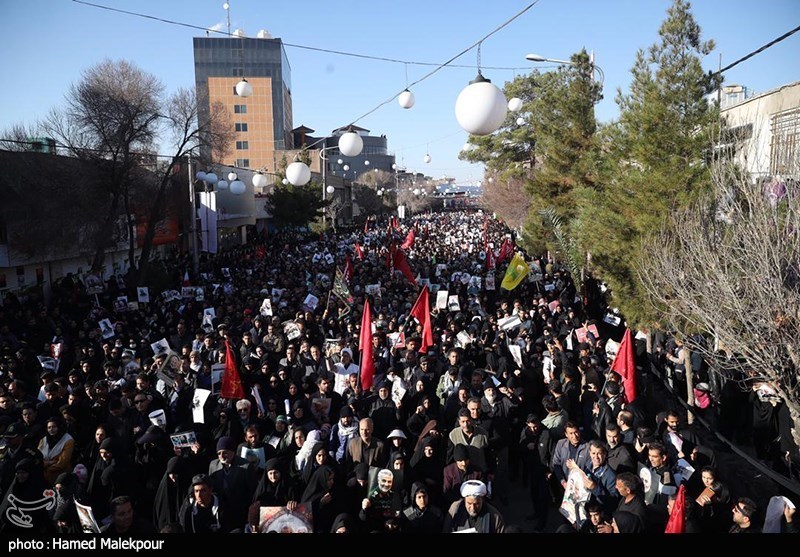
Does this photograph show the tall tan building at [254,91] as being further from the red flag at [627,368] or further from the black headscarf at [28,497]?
the black headscarf at [28,497]

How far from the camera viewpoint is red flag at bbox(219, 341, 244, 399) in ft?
28.7

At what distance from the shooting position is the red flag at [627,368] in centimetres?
895

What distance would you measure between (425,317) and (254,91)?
79.6 meters

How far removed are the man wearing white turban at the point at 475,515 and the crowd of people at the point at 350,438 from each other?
0.04 feet

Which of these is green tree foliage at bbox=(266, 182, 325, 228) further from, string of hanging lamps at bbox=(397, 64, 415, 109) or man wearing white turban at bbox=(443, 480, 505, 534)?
man wearing white turban at bbox=(443, 480, 505, 534)

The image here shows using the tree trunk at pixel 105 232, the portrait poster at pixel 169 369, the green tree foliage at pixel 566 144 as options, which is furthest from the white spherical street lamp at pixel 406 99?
the tree trunk at pixel 105 232

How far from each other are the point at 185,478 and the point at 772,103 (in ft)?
41.6

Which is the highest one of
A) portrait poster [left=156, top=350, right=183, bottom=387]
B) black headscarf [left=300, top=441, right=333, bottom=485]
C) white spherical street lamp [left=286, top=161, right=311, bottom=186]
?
white spherical street lamp [left=286, top=161, right=311, bottom=186]

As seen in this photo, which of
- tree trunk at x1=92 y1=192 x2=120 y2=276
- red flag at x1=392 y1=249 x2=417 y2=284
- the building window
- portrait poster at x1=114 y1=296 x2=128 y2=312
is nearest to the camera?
the building window

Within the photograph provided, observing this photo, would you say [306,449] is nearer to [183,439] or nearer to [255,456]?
[255,456]

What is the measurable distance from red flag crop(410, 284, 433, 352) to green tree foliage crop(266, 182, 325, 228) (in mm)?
34410

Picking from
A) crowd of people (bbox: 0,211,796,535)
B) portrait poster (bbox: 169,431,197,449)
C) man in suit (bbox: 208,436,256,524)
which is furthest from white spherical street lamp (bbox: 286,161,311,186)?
man in suit (bbox: 208,436,256,524)

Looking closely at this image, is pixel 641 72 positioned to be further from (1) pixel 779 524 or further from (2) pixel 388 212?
(2) pixel 388 212

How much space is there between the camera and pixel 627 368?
902 centimetres
